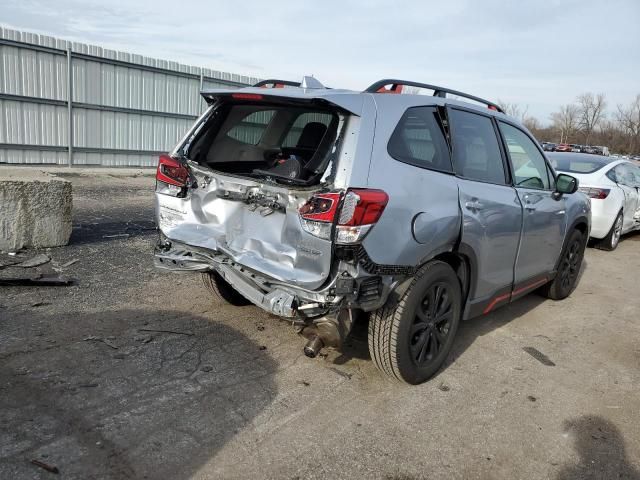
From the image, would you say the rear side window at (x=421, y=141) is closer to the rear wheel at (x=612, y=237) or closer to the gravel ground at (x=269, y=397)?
the gravel ground at (x=269, y=397)

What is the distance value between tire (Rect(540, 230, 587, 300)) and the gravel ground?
589 millimetres

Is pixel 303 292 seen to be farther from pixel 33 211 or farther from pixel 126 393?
pixel 33 211

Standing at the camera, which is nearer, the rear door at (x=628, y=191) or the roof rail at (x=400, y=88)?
the roof rail at (x=400, y=88)

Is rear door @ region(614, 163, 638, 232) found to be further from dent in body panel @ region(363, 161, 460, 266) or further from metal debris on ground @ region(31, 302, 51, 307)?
metal debris on ground @ region(31, 302, 51, 307)

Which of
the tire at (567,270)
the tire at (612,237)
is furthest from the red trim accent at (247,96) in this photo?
the tire at (612,237)

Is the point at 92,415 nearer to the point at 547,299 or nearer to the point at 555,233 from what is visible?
the point at 555,233

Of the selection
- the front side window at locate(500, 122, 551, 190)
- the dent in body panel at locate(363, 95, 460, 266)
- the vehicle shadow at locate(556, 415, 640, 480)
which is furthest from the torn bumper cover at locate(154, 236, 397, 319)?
the front side window at locate(500, 122, 551, 190)

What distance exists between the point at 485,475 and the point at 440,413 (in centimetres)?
61

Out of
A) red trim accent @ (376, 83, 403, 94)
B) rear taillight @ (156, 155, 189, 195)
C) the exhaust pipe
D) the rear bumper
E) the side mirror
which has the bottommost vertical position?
the exhaust pipe

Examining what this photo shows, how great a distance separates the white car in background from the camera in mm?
8930

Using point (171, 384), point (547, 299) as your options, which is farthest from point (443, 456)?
point (547, 299)

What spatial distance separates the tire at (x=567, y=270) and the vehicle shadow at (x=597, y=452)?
2526 mm

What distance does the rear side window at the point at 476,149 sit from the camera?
3936mm

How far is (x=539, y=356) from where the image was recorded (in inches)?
178
